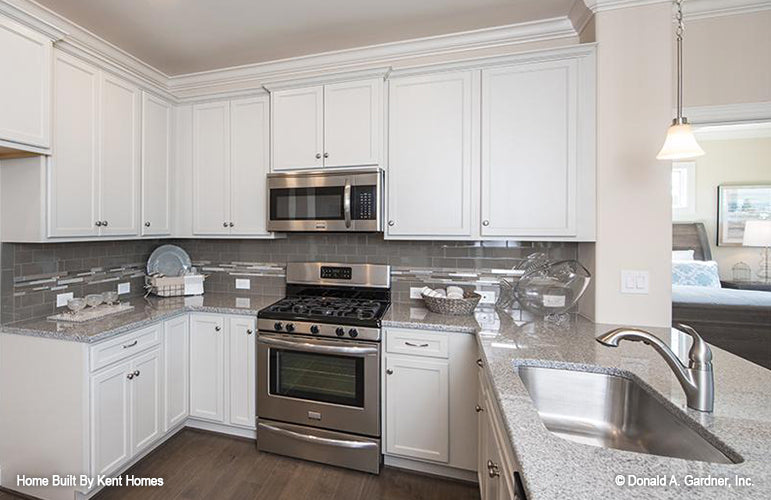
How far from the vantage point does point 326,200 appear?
7.89 ft

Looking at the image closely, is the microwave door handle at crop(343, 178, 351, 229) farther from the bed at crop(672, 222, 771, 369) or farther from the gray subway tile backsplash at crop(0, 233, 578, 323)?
the bed at crop(672, 222, 771, 369)

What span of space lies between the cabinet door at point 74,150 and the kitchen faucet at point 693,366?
2.74 metres

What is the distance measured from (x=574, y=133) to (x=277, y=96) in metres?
2.03

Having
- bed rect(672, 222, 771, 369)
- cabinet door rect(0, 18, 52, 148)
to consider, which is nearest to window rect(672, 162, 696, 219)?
bed rect(672, 222, 771, 369)

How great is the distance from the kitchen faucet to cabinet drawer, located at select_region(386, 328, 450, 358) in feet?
3.55

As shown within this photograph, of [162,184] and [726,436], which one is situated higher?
[162,184]

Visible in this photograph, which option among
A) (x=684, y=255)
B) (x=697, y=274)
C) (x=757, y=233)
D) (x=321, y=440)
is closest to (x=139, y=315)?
(x=321, y=440)

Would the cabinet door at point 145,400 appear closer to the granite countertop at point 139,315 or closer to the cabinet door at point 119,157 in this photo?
the granite countertop at point 139,315

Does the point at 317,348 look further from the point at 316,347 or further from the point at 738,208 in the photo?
the point at 738,208

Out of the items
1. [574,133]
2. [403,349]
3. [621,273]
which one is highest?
[574,133]

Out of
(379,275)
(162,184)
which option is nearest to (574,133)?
(379,275)

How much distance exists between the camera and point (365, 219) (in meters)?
2.31

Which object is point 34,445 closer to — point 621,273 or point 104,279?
point 104,279

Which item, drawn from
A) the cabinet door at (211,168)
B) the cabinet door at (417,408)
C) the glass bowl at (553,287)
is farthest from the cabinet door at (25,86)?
the glass bowl at (553,287)
